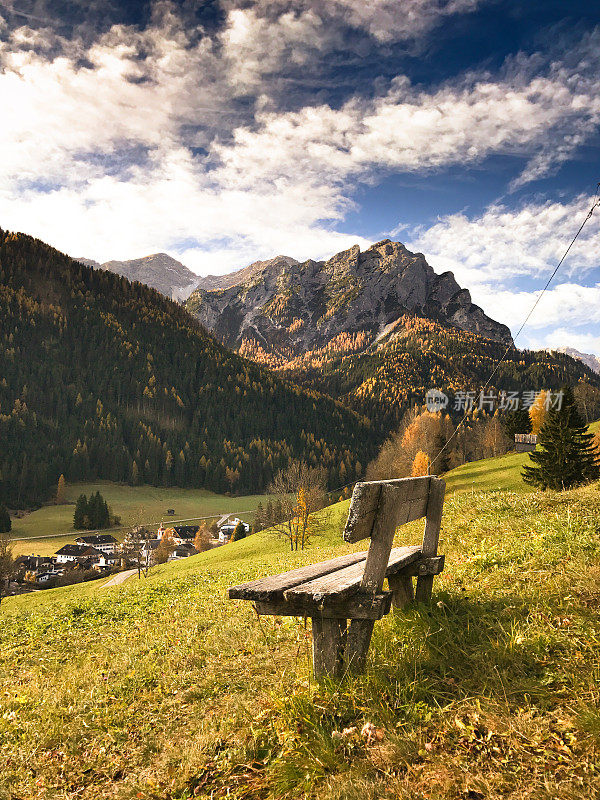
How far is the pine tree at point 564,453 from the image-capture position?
87.1 ft

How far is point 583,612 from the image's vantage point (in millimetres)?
4676

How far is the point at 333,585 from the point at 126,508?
529 feet

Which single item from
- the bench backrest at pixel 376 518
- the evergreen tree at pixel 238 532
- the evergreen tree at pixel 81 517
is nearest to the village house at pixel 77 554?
the evergreen tree at pixel 81 517

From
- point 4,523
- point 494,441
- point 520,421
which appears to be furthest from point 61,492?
point 520,421

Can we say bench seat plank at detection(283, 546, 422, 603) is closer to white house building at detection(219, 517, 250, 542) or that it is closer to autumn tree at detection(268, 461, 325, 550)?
autumn tree at detection(268, 461, 325, 550)

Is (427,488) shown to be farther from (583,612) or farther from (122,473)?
(122,473)

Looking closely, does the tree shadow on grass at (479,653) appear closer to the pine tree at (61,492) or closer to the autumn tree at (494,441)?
the autumn tree at (494,441)

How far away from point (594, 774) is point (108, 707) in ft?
18.1

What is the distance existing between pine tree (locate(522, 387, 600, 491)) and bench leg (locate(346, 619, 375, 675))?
1009 inches

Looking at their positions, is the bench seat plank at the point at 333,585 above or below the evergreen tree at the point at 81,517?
above

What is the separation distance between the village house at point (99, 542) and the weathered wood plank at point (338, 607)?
372ft

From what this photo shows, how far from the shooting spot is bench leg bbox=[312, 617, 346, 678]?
13.7 feet

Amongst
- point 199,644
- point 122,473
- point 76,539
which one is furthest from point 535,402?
point 122,473

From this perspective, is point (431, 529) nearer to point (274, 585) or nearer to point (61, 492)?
point (274, 585)
